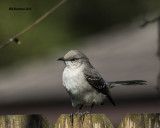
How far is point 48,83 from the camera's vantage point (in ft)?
36.3

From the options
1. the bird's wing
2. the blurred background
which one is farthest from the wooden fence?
the blurred background

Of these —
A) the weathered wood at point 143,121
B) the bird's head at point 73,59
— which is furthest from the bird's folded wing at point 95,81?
the weathered wood at point 143,121

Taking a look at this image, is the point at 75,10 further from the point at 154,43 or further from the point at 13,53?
the point at 154,43

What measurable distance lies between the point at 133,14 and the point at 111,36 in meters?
1.09

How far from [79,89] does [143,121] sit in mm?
2014

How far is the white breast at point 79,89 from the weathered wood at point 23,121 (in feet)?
5.86

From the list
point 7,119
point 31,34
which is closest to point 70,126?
point 7,119

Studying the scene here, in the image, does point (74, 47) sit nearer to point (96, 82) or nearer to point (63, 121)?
point (96, 82)

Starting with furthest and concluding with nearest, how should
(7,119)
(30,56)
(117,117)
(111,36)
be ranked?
(111,36), (30,56), (117,117), (7,119)

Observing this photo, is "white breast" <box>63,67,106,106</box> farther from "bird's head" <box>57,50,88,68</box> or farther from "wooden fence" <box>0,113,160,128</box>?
"wooden fence" <box>0,113,160,128</box>

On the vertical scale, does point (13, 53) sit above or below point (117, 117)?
above

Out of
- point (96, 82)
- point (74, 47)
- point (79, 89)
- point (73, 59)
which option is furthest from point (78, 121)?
point (74, 47)

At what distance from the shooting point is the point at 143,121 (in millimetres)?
3686

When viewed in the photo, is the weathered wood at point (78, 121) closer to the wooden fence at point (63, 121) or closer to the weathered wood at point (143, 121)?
the wooden fence at point (63, 121)
